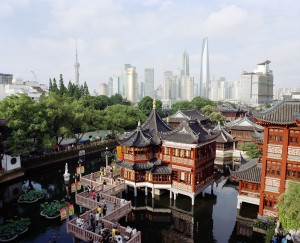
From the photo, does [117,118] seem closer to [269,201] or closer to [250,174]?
[250,174]

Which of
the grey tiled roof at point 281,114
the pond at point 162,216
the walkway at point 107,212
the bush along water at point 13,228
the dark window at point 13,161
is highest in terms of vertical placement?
the grey tiled roof at point 281,114

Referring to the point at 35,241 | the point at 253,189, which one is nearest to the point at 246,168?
the point at 253,189

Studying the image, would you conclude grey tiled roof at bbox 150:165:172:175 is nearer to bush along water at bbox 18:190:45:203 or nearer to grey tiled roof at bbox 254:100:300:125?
grey tiled roof at bbox 254:100:300:125

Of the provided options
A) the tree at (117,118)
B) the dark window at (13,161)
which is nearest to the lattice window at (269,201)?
the dark window at (13,161)

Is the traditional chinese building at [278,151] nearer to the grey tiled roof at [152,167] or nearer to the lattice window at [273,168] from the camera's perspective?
the lattice window at [273,168]

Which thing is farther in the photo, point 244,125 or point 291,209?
point 244,125

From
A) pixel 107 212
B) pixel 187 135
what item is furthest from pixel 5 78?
pixel 107 212
